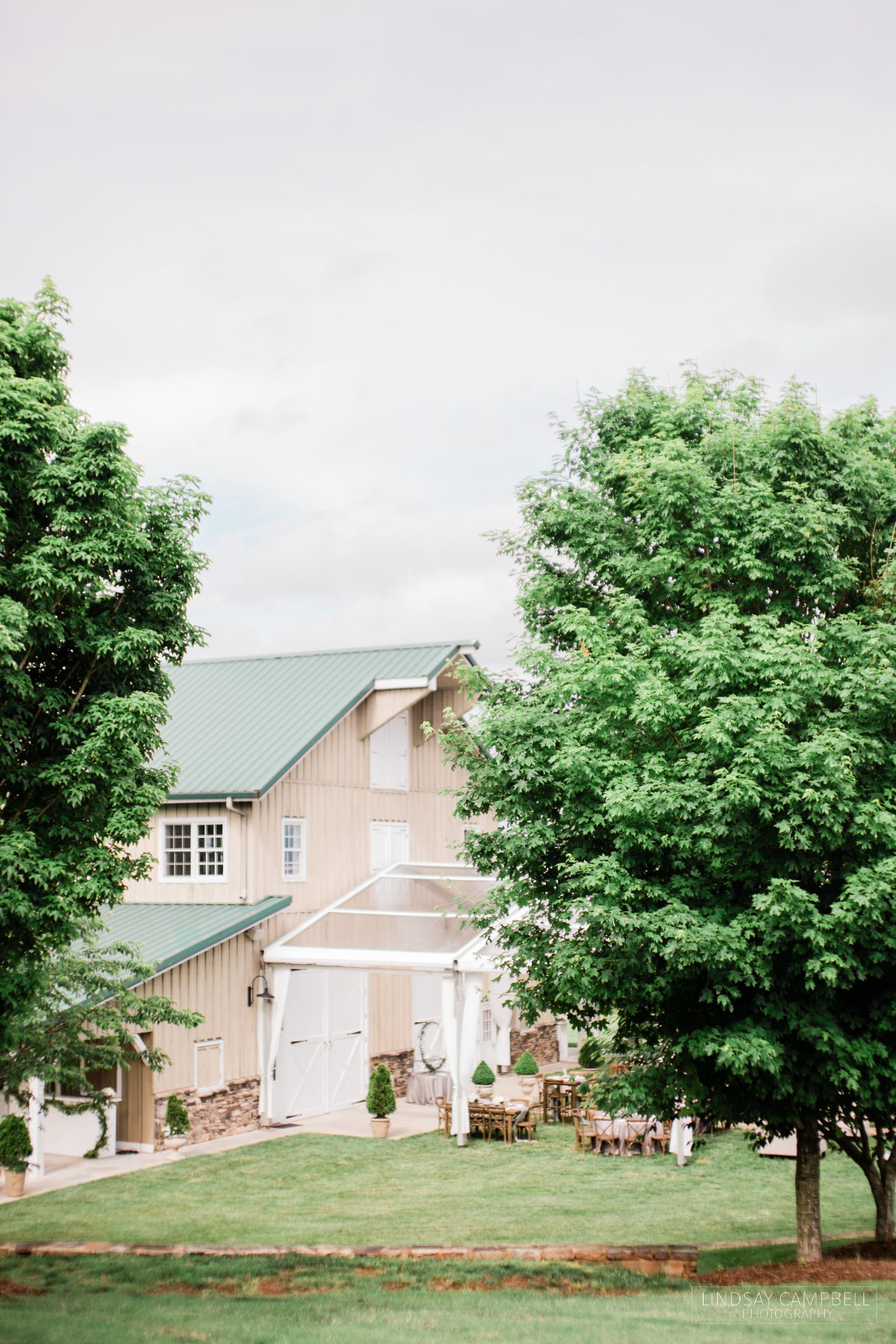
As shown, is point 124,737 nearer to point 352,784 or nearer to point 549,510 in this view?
point 549,510

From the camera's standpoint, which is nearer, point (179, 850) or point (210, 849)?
point (210, 849)

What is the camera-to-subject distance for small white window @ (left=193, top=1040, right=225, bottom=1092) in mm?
21188

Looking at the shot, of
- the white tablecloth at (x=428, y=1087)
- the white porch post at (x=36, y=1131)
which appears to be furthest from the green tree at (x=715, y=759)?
the white tablecloth at (x=428, y=1087)

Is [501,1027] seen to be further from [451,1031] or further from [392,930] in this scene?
[451,1031]

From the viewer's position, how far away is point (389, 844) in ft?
89.0

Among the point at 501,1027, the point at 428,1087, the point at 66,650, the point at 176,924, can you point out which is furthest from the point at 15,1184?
the point at 501,1027

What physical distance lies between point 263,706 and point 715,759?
1683cm

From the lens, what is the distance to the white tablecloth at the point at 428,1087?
25.0 m

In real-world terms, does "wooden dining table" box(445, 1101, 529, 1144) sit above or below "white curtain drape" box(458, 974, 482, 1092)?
below

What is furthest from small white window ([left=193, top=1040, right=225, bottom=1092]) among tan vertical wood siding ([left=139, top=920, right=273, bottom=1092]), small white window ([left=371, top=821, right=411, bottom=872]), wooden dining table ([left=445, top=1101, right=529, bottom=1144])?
small white window ([left=371, top=821, right=411, bottom=872])

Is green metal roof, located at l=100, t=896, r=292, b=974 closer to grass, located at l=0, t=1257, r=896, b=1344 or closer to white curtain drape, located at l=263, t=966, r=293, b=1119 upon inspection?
white curtain drape, located at l=263, t=966, r=293, b=1119

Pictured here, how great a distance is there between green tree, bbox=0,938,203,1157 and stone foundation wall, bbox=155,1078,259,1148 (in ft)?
10.7

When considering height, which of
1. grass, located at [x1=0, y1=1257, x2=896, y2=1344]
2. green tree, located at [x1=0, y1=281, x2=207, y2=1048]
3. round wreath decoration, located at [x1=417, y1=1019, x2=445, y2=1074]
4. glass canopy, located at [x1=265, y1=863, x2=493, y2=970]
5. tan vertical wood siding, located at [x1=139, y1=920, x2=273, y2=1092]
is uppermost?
green tree, located at [x1=0, y1=281, x2=207, y2=1048]

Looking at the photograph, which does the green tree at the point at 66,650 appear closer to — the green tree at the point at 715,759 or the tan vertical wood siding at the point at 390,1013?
the green tree at the point at 715,759
